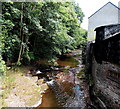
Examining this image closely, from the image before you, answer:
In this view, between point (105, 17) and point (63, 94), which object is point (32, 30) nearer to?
point (63, 94)

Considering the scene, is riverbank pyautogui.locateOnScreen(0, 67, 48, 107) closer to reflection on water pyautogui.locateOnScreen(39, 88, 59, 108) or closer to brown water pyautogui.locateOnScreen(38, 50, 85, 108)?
reflection on water pyautogui.locateOnScreen(39, 88, 59, 108)

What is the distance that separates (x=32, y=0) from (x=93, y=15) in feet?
28.1

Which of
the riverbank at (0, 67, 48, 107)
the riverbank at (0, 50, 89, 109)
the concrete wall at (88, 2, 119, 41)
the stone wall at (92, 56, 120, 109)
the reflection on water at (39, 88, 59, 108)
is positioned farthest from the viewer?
the concrete wall at (88, 2, 119, 41)

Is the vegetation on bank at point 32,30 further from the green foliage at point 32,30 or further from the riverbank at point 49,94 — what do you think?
the riverbank at point 49,94

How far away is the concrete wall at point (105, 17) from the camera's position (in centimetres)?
1370

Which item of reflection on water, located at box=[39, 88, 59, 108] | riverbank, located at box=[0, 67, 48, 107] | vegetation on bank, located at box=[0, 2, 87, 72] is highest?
vegetation on bank, located at box=[0, 2, 87, 72]

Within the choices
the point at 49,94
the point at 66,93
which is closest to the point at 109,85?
the point at 66,93

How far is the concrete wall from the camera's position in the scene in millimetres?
13703

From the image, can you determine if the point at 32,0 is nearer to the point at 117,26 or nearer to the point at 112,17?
the point at 117,26

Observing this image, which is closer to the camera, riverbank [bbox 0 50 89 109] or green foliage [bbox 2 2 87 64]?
riverbank [bbox 0 50 89 109]

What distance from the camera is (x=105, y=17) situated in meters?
14.0

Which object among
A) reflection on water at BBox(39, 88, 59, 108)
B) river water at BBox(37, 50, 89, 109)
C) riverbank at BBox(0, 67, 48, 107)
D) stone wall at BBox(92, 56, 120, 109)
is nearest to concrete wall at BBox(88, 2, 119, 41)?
river water at BBox(37, 50, 89, 109)

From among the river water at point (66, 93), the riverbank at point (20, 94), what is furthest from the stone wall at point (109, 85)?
the riverbank at point (20, 94)

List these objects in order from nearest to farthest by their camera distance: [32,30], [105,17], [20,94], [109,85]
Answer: [109,85] → [20,94] → [32,30] → [105,17]
